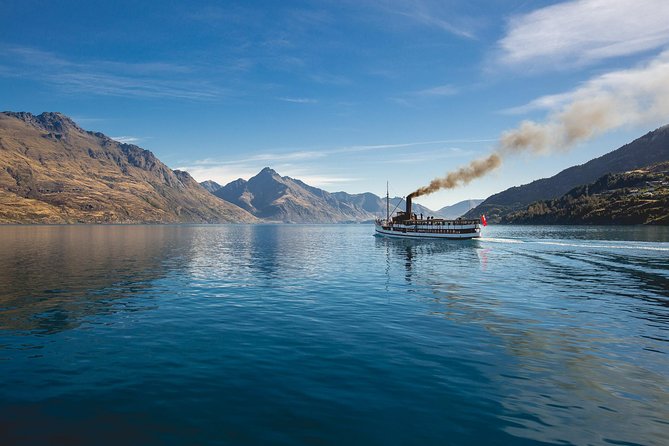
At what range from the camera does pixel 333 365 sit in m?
18.0

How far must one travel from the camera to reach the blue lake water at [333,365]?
12336 millimetres

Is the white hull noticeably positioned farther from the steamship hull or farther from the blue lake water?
the blue lake water

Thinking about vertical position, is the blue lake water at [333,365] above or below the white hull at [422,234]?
below

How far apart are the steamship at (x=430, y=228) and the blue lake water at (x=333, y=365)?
90929 mm

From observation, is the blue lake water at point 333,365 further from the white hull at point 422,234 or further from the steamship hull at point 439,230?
the steamship hull at point 439,230

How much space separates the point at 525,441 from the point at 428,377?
17.2ft

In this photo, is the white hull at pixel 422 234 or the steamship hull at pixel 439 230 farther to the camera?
the steamship hull at pixel 439 230

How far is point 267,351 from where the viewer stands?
20.1 meters

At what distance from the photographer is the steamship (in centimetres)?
12962

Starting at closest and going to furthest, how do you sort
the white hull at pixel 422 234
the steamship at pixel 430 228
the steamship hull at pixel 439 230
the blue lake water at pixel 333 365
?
1. the blue lake water at pixel 333 365
2. the white hull at pixel 422 234
3. the steamship hull at pixel 439 230
4. the steamship at pixel 430 228

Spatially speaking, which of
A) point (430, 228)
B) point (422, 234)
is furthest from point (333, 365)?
point (430, 228)

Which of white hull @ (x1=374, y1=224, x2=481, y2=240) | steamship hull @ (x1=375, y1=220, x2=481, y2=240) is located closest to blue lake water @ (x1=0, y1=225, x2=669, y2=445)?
white hull @ (x1=374, y1=224, x2=481, y2=240)

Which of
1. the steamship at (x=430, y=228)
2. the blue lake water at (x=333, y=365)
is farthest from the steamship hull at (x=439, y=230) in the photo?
the blue lake water at (x=333, y=365)

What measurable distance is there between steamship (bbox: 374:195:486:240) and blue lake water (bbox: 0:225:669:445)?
90.9m
